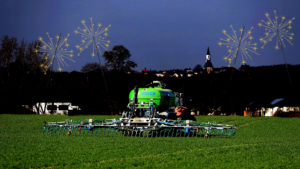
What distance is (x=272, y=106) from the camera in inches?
2869

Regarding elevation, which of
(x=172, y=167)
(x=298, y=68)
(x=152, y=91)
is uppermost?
(x=298, y=68)

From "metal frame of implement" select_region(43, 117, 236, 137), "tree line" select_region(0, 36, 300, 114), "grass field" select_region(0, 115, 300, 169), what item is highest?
"tree line" select_region(0, 36, 300, 114)

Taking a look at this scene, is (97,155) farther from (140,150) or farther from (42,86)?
(42,86)

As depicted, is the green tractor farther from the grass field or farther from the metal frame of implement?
the grass field

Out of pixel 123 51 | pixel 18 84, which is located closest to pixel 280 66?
pixel 123 51

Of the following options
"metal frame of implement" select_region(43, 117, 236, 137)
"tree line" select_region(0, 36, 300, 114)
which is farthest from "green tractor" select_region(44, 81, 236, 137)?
"tree line" select_region(0, 36, 300, 114)

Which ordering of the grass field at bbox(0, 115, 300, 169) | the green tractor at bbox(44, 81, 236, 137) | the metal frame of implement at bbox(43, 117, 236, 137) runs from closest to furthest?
1. the grass field at bbox(0, 115, 300, 169)
2. the metal frame of implement at bbox(43, 117, 236, 137)
3. the green tractor at bbox(44, 81, 236, 137)

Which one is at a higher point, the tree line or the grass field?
the tree line

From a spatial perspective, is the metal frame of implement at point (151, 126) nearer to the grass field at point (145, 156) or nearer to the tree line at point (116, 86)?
the grass field at point (145, 156)

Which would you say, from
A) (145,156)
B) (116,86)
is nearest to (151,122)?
(145,156)

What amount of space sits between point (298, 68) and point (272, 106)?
10.9 m

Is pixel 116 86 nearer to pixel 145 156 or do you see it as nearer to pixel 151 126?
pixel 151 126

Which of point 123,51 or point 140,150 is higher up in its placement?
point 123,51

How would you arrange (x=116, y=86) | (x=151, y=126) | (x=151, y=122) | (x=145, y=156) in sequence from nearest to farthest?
1. (x=145, y=156)
2. (x=151, y=126)
3. (x=151, y=122)
4. (x=116, y=86)
